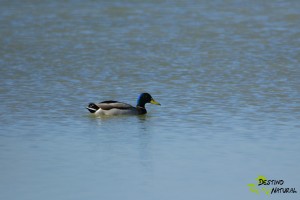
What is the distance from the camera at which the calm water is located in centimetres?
1012

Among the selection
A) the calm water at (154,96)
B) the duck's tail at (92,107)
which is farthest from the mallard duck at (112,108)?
the calm water at (154,96)

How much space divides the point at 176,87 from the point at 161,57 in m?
4.15

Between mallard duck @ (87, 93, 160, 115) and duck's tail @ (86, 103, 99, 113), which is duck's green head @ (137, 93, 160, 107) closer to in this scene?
mallard duck @ (87, 93, 160, 115)

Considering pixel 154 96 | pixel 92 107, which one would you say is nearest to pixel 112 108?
pixel 92 107

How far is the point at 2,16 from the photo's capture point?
29.1m

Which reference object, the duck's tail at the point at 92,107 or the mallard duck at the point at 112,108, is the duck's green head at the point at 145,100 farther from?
the duck's tail at the point at 92,107

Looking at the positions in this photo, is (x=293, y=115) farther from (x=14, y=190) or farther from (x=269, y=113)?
(x=14, y=190)

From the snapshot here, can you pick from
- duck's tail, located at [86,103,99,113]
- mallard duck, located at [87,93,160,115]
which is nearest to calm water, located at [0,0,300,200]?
mallard duck, located at [87,93,160,115]

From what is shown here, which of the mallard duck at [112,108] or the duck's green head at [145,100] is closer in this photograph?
the mallard duck at [112,108]

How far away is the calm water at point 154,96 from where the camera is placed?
10.1 meters

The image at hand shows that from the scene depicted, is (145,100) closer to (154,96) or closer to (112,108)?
(112,108)

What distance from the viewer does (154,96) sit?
53.6ft

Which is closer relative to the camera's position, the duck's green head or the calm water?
the calm water

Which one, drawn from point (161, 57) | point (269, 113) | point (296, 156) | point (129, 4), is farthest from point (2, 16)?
point (296, 156)
